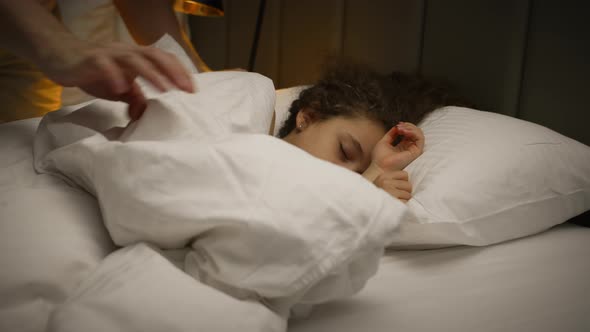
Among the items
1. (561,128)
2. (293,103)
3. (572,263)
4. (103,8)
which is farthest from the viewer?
(103,8)

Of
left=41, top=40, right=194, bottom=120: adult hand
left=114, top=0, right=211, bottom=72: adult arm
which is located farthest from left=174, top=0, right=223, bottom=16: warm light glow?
left=41, top=40, right=194, bottom=120: adult hand

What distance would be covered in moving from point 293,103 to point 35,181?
73 centimetres

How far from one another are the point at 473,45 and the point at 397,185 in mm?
571

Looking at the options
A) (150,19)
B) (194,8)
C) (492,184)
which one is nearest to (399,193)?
(492,184)

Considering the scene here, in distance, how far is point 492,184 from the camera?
2.35ft

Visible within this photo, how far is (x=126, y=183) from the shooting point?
0.44 m

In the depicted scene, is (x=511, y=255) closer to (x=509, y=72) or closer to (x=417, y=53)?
(x=509, y=72)

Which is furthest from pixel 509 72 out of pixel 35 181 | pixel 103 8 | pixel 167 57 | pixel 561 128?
pixel 103 8

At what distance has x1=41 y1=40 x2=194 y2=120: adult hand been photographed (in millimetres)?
499

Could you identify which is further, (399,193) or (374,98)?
(374,98)

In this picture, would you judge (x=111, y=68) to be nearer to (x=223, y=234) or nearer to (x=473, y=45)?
(x=223, y=234)

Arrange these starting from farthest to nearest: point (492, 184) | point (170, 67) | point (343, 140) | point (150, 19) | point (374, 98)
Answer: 1. point (150, 19)
2. point (374, 98)
3. point (343, 140)
4. point (492, 184)
5. point (170, 67)

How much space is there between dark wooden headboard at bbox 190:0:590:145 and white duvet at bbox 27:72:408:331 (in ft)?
2.57

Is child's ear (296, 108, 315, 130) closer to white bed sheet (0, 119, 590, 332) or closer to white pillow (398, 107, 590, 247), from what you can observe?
white pillow (398, 107, 590, 247)
